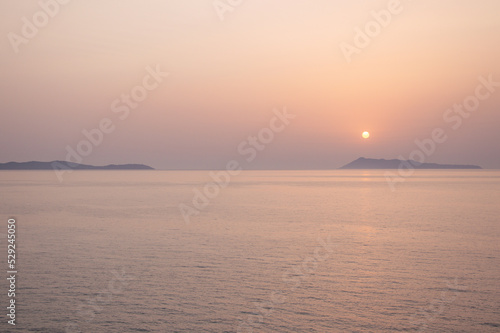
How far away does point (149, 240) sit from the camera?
31.0 meters

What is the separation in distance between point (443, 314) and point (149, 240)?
20333 mm

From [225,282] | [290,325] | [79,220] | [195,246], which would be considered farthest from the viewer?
[79,220]

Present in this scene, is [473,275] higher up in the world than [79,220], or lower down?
lower down

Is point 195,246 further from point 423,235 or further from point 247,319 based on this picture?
point 423,235

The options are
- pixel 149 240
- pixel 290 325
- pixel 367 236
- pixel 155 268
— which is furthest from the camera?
pixel 367 236

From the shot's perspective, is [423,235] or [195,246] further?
[423,235]

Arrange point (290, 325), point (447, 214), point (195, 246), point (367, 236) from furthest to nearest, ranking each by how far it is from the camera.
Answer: point (447, 214), point (367, 236), point (195, 246), point (290, 325)

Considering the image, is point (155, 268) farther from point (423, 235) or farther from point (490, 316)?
point (423, 235)

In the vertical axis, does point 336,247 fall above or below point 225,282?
above

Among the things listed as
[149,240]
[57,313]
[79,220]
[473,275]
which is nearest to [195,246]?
[149,240]

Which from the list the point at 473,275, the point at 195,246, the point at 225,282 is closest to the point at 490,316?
the point at 473,275

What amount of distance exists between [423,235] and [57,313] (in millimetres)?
26741

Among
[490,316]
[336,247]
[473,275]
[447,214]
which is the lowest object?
[490,316]

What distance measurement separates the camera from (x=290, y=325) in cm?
1520
